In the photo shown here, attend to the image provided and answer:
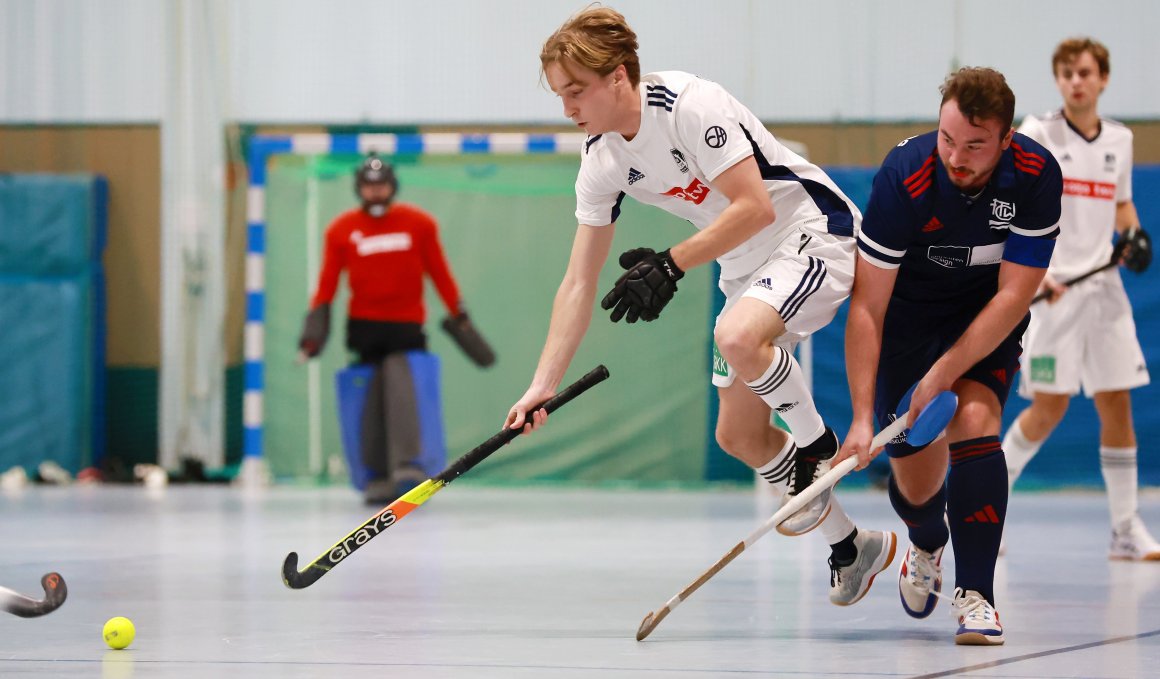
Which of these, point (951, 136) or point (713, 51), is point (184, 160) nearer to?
point (713, 51)

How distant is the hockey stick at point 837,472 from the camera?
324 centimetres

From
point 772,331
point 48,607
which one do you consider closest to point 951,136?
point 772,331

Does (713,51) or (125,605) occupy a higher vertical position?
(713,51)

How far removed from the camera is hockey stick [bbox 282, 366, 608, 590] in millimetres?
3486

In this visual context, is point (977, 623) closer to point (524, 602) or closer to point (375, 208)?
point (524, 602)

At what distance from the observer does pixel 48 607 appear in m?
3.02

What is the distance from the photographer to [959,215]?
10.8 ft

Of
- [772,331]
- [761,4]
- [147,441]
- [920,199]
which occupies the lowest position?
[147,441]

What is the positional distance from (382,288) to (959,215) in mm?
4602

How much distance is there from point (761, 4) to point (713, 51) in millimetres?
418

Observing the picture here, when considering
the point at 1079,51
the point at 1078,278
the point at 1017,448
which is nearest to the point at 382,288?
the point at 1017,448

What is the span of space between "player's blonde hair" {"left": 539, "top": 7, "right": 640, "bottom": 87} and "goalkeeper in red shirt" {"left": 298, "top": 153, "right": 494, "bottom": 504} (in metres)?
4.23

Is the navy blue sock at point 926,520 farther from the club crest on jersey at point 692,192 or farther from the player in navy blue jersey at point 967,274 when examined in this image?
the club crest on jersey at point 692,192

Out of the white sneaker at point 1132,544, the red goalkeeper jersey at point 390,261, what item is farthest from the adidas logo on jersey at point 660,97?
the red goalkeeper jersey at point 390,261
